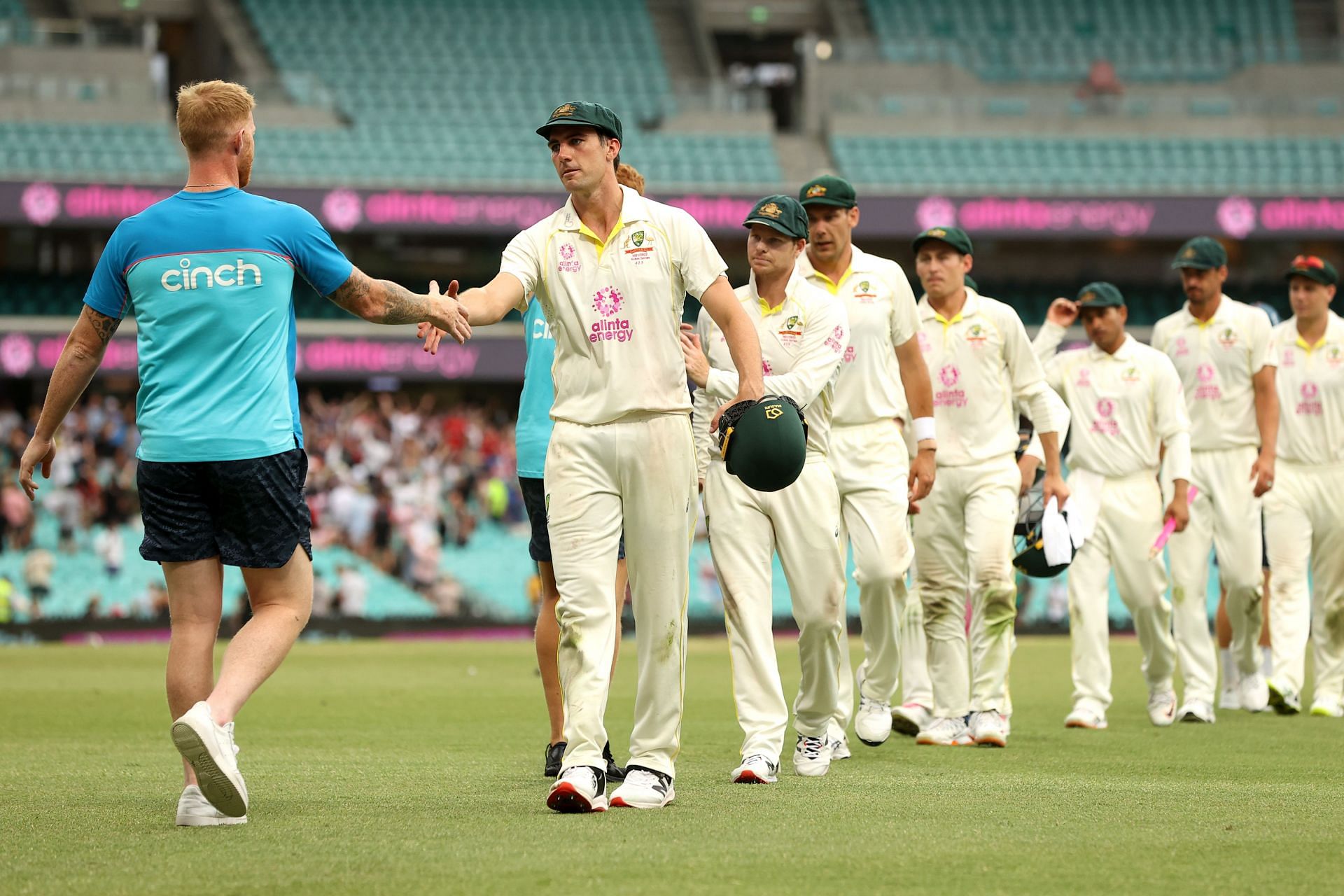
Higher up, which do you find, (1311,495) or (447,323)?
(447,323)

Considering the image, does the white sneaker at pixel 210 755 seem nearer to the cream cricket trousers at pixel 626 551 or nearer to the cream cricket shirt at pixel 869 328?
the cream cricket trousers at pixel 626 551

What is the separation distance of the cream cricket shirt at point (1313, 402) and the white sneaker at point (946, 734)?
4036mm

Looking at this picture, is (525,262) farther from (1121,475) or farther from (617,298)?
(1121,475)

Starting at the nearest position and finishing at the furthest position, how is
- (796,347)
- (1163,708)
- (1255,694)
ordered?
(796,347), (1163,708), (1255,694)

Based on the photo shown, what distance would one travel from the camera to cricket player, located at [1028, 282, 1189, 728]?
1027 centimetres

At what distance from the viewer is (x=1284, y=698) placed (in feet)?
35.5

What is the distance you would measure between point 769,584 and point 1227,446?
17.8 feet

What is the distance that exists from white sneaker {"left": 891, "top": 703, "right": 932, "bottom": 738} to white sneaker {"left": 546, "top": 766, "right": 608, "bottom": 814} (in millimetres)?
3805

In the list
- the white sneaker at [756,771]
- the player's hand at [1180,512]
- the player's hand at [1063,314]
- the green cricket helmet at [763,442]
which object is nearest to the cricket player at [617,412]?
the green cricket helmet at [763,442]

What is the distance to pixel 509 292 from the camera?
5867 millimetres

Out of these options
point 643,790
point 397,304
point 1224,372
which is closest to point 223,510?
point 397,304

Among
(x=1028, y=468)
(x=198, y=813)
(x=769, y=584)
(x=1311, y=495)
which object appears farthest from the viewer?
(x=1311, y=495)

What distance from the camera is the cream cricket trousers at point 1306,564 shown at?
1112cm

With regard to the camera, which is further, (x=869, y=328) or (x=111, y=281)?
(x=869, y=328)
